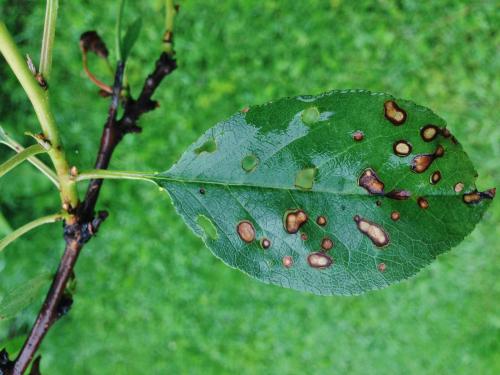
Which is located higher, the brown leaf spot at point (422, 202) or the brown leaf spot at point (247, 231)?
the brown leaf spot at point (422, 202)

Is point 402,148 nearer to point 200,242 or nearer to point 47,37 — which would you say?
point 47,37

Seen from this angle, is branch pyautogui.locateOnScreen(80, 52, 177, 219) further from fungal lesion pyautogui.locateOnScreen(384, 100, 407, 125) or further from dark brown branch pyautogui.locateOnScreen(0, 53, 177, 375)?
fungal lesion pyautogui.locateOnScreen(384, 100, 407, 125)

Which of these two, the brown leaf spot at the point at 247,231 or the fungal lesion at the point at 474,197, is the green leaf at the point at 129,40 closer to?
the brown leaf spot at the point at 247,231

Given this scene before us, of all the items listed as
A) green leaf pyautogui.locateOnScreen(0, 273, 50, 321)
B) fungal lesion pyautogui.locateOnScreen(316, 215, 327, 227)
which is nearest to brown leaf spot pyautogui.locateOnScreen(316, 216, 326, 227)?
fungal lesion pyautogui.locateOnScreen(316, 215, 327, 227)

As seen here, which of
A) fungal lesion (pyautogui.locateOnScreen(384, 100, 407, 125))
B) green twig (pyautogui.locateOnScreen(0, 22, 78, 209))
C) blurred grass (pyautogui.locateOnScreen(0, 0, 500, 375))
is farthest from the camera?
blurred grass (pyautogui.locateOnScreen(0, 0, 500, 375))

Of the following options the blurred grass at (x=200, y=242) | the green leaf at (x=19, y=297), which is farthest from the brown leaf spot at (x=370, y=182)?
the blurred grass at (x=200, y=242)

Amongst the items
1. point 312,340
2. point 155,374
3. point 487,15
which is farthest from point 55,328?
point 487,15

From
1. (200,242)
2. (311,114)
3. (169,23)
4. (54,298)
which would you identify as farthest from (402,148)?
(200,242)

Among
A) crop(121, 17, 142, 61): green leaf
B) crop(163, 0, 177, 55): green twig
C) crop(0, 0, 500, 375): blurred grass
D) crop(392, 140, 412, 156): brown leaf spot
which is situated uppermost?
crop(163, 0, 177, 55): green twig

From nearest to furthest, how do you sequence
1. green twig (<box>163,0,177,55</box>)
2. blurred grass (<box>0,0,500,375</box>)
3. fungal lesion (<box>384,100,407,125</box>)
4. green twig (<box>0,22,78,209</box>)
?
green twig (<box>0,22,78,209</box>) < fungal lesion (<box>384,100,407,125</box>) < green twig (<box>163,0,177,55</box>) < blurred grass (<box>0,0,500,375</box>)
